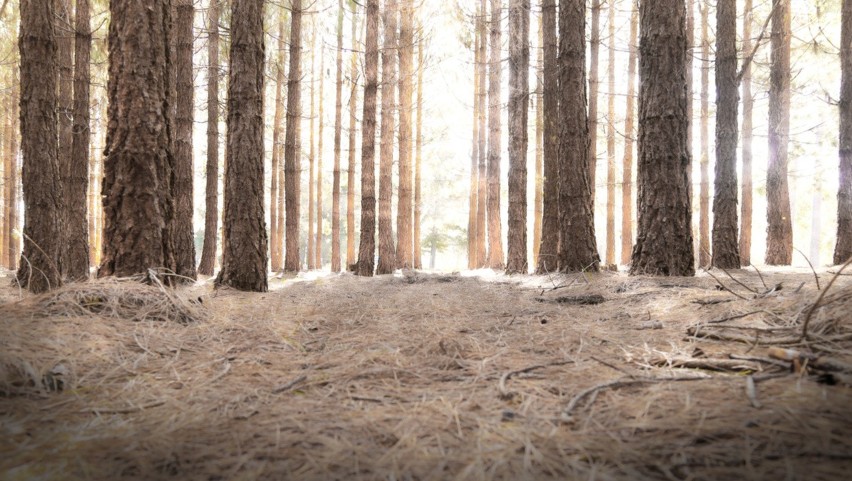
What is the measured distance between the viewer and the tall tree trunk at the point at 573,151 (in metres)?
6.80

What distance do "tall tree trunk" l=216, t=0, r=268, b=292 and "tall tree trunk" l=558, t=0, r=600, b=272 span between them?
4.21 meters

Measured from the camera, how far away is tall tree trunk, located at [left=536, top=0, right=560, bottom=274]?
8094 mm

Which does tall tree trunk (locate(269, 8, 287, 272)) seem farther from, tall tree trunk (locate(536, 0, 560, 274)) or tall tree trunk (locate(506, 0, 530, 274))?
tall tree trunk (locate(536, 0, 560, 274))

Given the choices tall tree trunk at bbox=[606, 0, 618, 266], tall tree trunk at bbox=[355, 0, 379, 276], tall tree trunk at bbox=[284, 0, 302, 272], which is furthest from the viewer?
tall tree trunk at bbox=[606, 0, 618, 266]

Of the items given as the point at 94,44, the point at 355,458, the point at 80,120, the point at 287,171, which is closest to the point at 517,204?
the point at 287,171

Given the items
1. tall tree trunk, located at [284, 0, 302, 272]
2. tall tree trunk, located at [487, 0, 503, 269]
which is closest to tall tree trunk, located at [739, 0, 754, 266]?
tall tree trunk, located at [487, 0, 503, 269]

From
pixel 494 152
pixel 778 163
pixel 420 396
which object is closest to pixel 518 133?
pixel 494 152

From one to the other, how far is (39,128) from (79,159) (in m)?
3.24

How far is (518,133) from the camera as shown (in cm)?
1016

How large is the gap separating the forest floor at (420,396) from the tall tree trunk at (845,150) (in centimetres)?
944

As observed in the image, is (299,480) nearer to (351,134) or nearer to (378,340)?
(378,340)

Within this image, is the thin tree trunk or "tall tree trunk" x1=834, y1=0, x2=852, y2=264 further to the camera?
the thin tree trunk

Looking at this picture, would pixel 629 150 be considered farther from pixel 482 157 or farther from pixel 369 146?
pixel 369 146

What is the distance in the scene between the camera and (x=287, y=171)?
1075 cm
